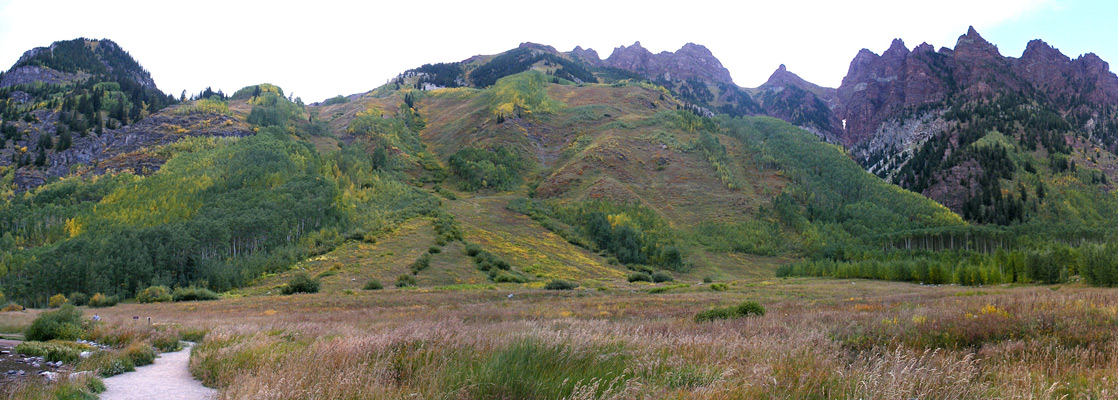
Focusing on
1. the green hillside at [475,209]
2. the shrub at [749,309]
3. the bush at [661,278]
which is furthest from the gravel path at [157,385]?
the bush at [661,278]

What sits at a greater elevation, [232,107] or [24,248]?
[232,107]

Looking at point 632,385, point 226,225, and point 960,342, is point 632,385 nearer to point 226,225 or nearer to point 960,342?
point 960,342

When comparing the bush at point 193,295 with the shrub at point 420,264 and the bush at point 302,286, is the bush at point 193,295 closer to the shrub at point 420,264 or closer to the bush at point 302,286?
the bush at point 302,286

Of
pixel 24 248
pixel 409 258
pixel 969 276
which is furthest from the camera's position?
pixel 24 248

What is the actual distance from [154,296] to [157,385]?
159 ft

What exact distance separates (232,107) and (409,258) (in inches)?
4756

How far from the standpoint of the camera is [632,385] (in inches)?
212

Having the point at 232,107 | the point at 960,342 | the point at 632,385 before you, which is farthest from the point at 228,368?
the point at 232,107

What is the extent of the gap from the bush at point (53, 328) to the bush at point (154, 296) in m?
35.7

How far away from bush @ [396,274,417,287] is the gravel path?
42.5 m

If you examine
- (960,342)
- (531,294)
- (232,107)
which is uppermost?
(232,107)

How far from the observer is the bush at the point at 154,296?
149 feet

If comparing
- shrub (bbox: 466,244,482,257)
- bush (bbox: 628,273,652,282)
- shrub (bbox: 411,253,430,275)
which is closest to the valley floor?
shrub (bbox: 411,253,430,275)

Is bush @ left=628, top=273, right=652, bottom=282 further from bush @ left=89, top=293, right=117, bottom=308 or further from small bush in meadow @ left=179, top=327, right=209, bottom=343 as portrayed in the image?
small bush in meadow @ left=179, top=327, right=209, bottom=343
